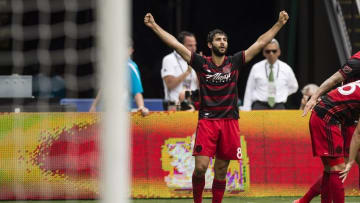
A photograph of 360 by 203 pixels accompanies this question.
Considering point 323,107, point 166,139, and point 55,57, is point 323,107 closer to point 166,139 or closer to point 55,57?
point 166,139

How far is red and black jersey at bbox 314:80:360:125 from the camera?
7789 millimetres

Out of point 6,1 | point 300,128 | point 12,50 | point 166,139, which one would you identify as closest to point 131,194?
point 166,139

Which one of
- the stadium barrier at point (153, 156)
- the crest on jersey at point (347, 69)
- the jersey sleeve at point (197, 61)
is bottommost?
the stadium barrier at point (153, 156)

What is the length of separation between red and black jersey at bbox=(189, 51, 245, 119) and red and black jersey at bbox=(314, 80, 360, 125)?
3.49 feet

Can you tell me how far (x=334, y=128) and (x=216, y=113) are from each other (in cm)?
135

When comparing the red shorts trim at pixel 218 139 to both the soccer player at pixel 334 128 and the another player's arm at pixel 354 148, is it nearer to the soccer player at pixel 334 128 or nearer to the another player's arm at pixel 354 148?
the soccer player at pixel 334 128

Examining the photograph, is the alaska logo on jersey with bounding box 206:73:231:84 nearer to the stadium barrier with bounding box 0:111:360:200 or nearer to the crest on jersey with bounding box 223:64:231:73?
the crest on jersey with bounding box 223:64:231:73

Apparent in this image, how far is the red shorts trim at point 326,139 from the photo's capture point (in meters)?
7.82

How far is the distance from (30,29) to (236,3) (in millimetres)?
5417

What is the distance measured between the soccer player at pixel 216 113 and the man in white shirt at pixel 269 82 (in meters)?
2.86

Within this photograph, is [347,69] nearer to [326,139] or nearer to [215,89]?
[326,139]

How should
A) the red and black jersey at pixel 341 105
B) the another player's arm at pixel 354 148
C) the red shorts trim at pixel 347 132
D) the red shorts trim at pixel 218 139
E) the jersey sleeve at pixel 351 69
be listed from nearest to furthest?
the another player's arm at pixel 354 148 < the red and black jersey at pixel 341 105 < the jersey sleeve at pixel 351 69 < the red shorts trim at pixel 347 132 < the red shorts trim at pixel 218 139

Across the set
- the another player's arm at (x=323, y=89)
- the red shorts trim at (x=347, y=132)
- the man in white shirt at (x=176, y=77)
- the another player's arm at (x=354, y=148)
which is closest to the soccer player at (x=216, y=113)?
the another player's arm at (x=323, y=89)

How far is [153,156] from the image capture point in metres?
10.5
